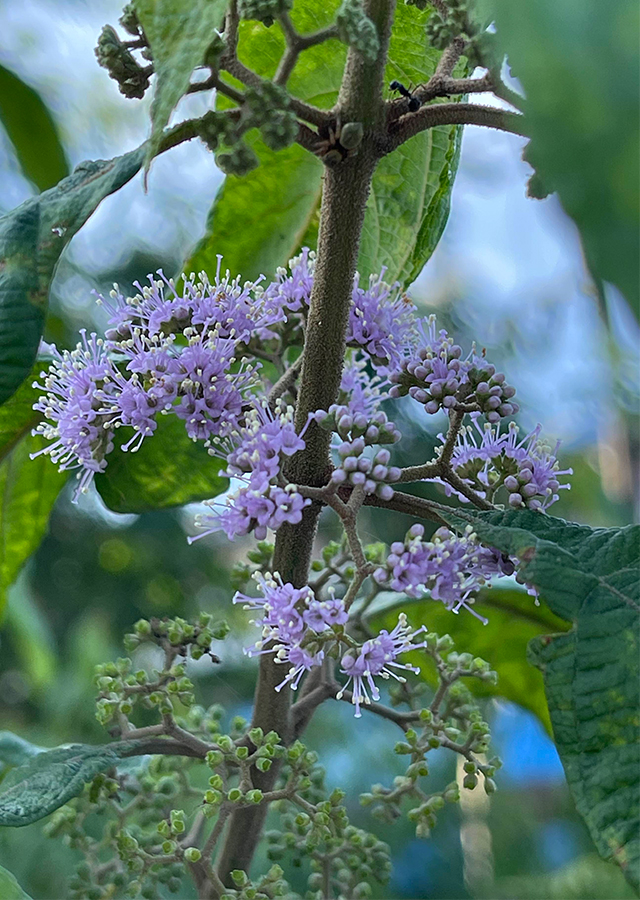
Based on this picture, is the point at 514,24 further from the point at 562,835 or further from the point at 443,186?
the point at 562,835

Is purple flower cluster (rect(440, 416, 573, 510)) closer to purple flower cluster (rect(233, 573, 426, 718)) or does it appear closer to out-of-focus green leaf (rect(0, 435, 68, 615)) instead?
purple flower cluster (rect(233, 573, 426, 718))

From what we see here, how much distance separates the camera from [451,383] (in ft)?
1.90

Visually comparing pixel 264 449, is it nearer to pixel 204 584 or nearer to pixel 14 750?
pixel 14 750

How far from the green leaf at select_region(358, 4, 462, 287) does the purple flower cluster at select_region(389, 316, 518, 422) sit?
0.15 m

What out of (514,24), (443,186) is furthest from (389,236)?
(514,24)

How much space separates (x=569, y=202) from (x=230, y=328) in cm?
40

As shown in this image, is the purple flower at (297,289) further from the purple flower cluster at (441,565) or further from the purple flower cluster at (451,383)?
the purple flower cluster at (441,565)

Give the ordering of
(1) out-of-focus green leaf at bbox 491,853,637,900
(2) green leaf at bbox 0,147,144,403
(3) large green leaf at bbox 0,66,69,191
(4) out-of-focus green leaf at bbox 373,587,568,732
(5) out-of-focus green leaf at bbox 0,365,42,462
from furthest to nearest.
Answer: (1) out-of-focus green leaf at bbox 491,853,637,900
(3) large green leaf at bbox 0,66,69,191
(4) out-of-focus green leaf at bbox 373,587,568,732
(5) out-of-focus green leaf at bbox 0,365,42,462
(2) green leaf at bbox 0,147,144,403

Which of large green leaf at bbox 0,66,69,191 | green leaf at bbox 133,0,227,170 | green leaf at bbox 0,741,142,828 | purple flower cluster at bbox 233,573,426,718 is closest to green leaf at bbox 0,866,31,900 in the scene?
green leaf at bbox 0,741,142,828

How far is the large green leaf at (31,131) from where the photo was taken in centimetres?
108

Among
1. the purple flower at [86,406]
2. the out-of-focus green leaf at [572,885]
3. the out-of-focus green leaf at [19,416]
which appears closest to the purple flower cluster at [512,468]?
the purple flower at [86,406]

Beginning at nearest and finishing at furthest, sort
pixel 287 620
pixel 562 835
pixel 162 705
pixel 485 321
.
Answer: pixel 287 620 → pixel 162 705 → pixel 562 835 → pixel 485 321

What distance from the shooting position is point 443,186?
70cm

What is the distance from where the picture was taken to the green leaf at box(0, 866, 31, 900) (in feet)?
1.76
